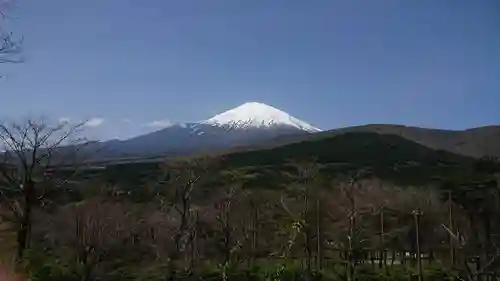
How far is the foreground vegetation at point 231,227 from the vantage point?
18297 millimetres

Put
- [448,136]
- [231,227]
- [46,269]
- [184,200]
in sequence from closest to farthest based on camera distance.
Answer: [46,269] < [184,200] < [231,227] < [448,136]

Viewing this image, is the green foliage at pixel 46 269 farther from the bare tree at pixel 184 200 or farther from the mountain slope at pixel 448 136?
the mountain slope at pixel 448 136

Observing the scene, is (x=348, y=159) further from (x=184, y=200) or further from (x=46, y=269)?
(x=46, y=269)

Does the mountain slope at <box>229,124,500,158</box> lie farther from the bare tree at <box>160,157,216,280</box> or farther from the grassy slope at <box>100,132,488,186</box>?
the bare tree at <box>160,157,216,280</box>

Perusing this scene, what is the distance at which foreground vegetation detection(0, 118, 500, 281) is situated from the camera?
720 inches

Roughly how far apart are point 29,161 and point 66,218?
432 inches

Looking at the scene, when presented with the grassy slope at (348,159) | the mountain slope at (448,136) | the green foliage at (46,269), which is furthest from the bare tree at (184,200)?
the mountain slope at (448,136)

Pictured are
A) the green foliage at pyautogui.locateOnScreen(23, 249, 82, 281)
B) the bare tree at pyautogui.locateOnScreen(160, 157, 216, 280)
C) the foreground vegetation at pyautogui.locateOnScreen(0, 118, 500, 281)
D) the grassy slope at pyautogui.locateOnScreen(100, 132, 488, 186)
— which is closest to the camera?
the green foliage at pyautogui.locateOnScreen(23, 249, 82, 281)

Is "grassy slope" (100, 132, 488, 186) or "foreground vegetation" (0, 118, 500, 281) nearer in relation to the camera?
"foreground vegetation" (0, 118, 500, 281)

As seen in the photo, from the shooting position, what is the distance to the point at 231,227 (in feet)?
98.9

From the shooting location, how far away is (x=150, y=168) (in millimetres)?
77875

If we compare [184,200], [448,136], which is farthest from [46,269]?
[448,136]

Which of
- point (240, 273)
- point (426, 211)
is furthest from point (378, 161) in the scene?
point (240, 273)

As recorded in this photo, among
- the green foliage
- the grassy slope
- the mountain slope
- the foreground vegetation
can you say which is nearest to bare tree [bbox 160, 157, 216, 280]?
the foreground vegetation
